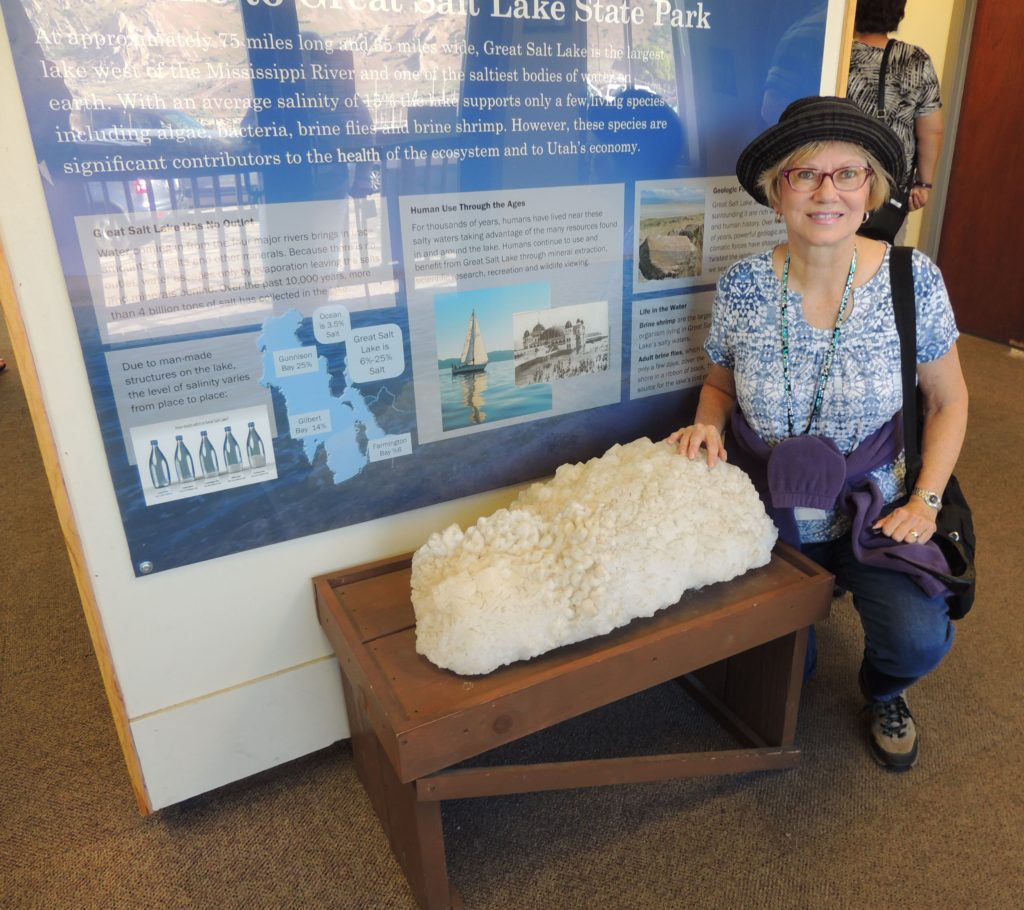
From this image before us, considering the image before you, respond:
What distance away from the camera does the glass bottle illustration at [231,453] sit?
1447mm

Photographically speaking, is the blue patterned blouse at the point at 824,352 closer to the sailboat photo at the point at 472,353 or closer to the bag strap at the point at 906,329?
the bag strap at the point at 906,329

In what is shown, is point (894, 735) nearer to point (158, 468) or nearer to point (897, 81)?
point (158, 468)

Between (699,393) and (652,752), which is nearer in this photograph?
(652,752)

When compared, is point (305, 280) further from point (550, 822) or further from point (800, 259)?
point (550, 822)

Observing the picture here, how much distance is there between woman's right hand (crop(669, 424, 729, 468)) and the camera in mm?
1638

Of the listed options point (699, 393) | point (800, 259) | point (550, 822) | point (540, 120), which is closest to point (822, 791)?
point (550, 822)

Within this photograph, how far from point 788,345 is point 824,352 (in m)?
0.07

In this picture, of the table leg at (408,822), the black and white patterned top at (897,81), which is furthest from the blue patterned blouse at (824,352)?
the black and white patterned top at (897,81)

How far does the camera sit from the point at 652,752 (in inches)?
72.9

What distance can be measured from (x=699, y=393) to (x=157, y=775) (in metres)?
1.46

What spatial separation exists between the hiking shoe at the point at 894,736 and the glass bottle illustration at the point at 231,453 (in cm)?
144

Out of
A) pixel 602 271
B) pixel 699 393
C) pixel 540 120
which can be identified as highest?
pixel 540 120

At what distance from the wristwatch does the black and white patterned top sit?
1771mm

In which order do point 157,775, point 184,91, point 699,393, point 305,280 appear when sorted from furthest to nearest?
point 699,393
point 157,775
point 305,280
point 184,91
